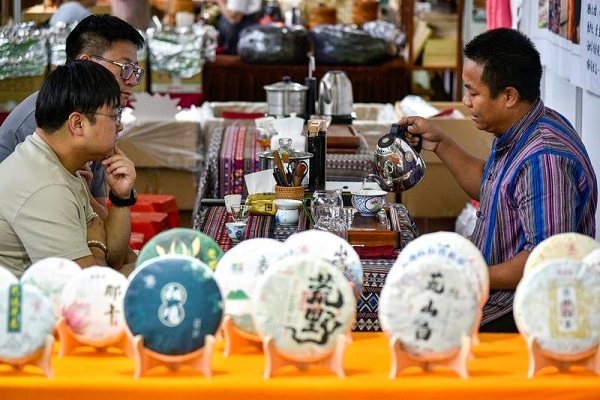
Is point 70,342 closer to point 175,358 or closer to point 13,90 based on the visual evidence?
point 175,358

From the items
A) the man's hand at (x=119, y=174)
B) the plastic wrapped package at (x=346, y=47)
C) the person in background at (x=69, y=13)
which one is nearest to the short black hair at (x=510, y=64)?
the man's hand at (x=119, y=174)

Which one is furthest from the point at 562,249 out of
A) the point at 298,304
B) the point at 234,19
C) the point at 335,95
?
the point at 234,19

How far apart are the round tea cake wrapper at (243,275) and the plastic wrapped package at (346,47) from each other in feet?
21.8

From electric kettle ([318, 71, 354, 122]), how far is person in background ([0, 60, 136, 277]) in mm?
3039

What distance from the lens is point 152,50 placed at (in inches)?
305

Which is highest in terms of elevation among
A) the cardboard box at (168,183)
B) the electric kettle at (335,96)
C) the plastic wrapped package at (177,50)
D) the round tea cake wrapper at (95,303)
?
the round tea cake wrapper at (95,303)

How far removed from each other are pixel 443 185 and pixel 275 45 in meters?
2.65

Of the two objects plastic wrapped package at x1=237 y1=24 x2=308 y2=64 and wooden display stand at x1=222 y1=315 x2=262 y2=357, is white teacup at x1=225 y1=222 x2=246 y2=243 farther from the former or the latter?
plastic wrapped package at x1=237 y1=24 x2=308 y2=64

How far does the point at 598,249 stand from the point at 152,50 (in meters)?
6.02

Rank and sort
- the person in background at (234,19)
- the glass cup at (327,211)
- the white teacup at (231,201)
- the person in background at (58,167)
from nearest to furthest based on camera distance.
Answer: the person in background at (58,167) < the glass cup at (327,211) < the white teacup at (231,201) < the person in background at (234,19)

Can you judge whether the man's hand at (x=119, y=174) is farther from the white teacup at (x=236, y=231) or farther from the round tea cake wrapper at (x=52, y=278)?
the round tea cake wrapper at (x=52, y=278)

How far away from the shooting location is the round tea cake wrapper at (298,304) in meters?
1.88

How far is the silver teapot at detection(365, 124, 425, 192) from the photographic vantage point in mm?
3457

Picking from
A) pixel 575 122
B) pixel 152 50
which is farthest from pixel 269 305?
pixel 152 50
